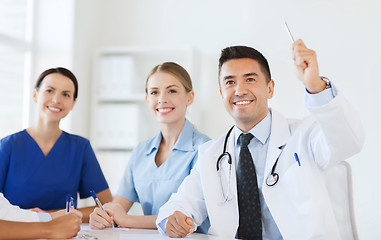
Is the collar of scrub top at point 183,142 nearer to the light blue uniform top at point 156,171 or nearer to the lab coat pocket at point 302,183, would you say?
the light blue uniform top at point 156,171

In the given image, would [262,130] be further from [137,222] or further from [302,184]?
[137,222]

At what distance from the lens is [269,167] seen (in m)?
1.68

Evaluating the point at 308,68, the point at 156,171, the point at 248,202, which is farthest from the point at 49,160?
the point at 308,68

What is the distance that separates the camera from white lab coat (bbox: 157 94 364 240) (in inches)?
56.6

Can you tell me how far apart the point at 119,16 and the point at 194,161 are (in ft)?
7.91

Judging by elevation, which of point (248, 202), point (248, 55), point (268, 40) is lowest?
point (248, 202)

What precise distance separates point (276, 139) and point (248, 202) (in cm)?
27

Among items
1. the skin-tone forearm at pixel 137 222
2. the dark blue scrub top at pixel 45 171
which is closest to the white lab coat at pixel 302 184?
the skin-tone forearm at pixel 137 222

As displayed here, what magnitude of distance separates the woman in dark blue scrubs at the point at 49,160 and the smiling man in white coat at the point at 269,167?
74 centimetres

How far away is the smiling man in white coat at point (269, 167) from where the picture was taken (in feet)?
4.69

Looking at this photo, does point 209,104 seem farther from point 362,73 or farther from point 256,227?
point 256,227

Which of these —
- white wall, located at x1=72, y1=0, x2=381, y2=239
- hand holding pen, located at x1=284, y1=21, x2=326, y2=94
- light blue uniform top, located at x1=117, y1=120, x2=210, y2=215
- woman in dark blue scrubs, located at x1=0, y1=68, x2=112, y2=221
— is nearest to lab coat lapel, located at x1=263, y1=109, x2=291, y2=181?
hand holding pen, located at x1=284, y1=21, x2=326, y2=94

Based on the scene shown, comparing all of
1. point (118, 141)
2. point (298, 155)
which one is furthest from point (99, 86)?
point (298, 155)

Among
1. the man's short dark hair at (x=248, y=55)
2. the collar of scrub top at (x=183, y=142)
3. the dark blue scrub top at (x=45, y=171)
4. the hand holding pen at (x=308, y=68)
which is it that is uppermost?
the man's short dark hair at (x=248, y=55)
